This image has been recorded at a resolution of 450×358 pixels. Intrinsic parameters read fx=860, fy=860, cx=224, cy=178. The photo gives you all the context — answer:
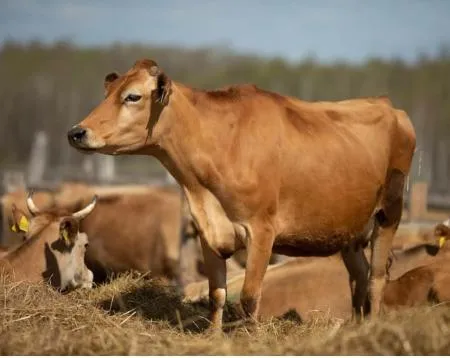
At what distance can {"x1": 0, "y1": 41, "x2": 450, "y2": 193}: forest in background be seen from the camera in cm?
5634

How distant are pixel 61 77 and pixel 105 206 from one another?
56335mm

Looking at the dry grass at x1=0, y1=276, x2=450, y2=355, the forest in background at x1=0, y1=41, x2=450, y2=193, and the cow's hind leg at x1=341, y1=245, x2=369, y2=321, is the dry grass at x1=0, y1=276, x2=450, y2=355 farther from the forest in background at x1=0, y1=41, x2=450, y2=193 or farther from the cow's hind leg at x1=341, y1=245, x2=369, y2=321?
the forest in background at x1=0, y1=41, x2=450, y2=193

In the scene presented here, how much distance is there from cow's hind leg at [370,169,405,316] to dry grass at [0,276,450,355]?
0.84m

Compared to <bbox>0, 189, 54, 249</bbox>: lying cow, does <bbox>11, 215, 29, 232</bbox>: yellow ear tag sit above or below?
above

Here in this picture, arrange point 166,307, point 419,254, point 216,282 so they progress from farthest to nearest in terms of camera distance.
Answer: point 419,254, point 166,307, point 216,282

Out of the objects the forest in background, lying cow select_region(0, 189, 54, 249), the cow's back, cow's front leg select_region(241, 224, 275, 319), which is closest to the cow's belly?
cow's front leg select_region(241, 224, 275, 319)

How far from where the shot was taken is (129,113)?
261 inches

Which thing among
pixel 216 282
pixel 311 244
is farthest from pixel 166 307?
pixel 311 244

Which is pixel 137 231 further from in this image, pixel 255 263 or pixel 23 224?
pixel 255 263

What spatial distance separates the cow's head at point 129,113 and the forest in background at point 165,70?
1646 inches

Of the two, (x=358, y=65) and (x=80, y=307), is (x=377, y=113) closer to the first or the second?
(x=80, y=307)

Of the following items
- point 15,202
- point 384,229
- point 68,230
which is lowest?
point 15,202

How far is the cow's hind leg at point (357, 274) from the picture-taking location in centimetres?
842

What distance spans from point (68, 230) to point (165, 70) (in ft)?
192
